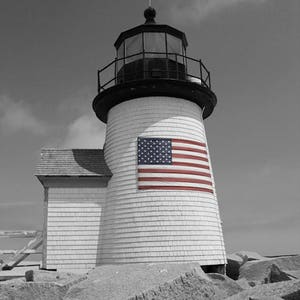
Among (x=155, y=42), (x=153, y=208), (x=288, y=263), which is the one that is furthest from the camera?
(x=155, y=42)

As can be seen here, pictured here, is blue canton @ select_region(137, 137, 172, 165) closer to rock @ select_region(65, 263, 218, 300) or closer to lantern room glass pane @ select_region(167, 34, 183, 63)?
lantern room glass pane @ select_region(167, 34, 183, 63)

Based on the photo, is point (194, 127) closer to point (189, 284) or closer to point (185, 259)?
point (185, 259)

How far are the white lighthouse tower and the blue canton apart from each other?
0.04 metres

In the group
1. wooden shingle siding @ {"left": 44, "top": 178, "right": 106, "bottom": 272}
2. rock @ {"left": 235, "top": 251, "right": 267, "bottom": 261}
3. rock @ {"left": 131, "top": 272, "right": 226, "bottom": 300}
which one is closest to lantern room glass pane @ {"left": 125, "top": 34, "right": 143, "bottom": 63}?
wooden shingle siding @ {"left": 44, "top": 178, "right": 106, "bottom": 272}

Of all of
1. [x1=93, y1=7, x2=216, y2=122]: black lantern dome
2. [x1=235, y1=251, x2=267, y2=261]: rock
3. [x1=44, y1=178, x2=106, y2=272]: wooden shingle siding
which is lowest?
[x1=235, y1=251, x2=267, y2=261]: rock

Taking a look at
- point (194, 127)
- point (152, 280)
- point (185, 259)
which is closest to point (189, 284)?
point (152, 280)

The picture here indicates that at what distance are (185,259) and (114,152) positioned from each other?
182 inches

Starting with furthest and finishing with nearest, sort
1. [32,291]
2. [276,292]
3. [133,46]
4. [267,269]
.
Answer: [133,46]
[267,269]
[32,291]
[276,292]

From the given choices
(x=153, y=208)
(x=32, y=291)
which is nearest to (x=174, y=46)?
(x=153, y=208)

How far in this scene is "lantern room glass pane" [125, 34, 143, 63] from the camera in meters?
15.6

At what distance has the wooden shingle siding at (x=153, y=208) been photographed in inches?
511

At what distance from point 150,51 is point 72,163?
5.35m

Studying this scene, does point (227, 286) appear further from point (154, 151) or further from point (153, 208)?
point (154, 151)

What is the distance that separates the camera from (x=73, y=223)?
1370 cm
